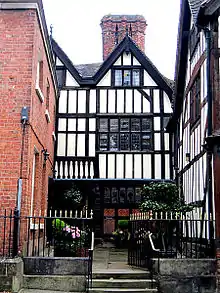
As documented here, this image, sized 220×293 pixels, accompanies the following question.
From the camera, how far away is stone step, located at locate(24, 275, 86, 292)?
9289mm

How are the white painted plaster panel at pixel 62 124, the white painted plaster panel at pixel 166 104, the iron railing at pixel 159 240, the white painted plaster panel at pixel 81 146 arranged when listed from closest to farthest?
the iron railing at pixel 159 240 < the white painted plaster panel at pixel 81 146 < the white painted plaster panel at pixel 62 124 < the white painted plaster panel at pixel 166 104

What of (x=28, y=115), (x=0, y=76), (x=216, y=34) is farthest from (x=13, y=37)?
(x=216, y=34)

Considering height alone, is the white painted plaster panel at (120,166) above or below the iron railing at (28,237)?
above

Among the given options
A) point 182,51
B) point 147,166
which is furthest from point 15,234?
point 147,166

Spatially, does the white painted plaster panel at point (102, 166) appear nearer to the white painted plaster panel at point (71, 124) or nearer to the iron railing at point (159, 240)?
the white painted plaster panel at point (71, 124)

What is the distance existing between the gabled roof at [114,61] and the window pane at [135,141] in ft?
8.56

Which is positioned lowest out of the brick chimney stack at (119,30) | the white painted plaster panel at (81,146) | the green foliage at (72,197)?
the green foliage at (72,197)

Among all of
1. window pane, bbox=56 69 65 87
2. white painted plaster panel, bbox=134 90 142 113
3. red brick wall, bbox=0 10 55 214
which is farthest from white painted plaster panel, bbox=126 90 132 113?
red brick wall, bbox=0 10 55 214

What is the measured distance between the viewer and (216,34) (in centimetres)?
1113

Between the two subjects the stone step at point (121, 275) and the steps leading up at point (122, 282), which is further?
the stone step at point (121, 275)

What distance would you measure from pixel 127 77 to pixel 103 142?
3.46m

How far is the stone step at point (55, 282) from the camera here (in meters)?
9.29

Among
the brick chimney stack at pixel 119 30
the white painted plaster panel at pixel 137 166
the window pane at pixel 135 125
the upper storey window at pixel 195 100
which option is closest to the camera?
the upper storey window at pixel 195 100

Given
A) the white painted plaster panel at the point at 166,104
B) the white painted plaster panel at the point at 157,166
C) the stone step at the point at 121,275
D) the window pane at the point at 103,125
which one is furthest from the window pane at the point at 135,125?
the stone step at the point at 121,275
